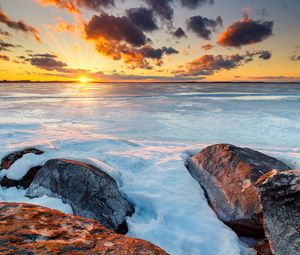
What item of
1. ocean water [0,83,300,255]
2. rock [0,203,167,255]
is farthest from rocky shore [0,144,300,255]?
ocean water [0,83,300,255]

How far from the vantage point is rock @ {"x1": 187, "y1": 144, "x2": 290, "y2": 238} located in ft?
12.1

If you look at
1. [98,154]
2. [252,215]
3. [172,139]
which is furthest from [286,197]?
[172,139]

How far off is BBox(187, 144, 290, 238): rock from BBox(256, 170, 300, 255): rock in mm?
708

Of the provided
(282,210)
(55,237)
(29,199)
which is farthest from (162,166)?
(55,237)

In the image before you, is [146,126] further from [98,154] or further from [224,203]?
[224,203]

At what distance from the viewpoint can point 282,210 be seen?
2.81 metres

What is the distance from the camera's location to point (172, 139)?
9188 mm

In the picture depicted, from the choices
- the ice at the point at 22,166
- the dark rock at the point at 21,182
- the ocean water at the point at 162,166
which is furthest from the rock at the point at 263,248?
the ice at the point at 22,166

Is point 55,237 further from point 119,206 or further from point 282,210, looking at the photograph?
point 282,210

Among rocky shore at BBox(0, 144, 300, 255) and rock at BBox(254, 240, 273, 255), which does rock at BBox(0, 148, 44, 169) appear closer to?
rocky shore at BBox(0, 144, 300, 255)

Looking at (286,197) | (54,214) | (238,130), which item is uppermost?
(54,214)

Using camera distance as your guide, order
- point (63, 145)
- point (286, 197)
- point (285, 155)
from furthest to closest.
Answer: point (63, 145), point (285, 155), point (286, 197)

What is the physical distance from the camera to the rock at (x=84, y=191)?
3.71 metres

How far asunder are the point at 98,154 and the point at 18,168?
6.01 ft
